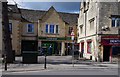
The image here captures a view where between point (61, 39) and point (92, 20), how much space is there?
1745 cm

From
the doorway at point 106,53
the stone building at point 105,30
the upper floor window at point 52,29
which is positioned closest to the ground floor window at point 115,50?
the stone building at point 105,30

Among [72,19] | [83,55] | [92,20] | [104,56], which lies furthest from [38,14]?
[104,56]

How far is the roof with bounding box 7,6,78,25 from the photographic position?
170ft

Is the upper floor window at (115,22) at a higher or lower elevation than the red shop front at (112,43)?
higher

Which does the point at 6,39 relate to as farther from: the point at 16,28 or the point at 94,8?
the point at 16,28

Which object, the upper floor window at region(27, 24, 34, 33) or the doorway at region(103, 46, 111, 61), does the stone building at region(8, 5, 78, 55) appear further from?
the doorway at region(103, 46, 111, 61)

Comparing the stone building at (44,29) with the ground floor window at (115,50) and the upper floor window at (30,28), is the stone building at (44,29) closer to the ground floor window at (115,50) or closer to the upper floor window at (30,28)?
the upper floor window at (30,28)

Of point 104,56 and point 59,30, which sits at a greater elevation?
point 59,30

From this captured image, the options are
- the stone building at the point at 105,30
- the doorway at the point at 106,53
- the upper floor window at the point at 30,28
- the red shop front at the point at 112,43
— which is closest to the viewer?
the red shop front at the point at 112,43

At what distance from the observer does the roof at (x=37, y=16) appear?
5194 cm

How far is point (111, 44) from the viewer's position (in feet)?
107

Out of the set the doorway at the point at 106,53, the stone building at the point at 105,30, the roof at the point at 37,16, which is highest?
the roof at the point at 37,16

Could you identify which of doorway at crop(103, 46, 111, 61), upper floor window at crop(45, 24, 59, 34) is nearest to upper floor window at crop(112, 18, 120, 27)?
doorway at crop(103, 46, 111, 61)

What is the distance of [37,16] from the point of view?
2083 inches
